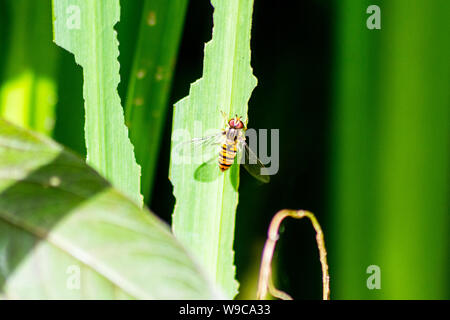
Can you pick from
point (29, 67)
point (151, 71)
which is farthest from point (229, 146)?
point (29, 67)

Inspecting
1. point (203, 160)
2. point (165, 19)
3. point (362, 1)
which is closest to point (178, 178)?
point (203, 160)

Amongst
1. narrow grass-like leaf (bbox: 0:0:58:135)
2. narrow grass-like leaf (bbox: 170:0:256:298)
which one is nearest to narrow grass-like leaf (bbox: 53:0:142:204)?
narrow grass-like leaf (bbox: 170:0:256:298)

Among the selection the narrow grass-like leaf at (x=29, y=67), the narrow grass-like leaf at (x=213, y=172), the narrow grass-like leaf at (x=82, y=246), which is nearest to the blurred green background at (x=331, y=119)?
the narrow grass-like leaf at (x=29, y=67)

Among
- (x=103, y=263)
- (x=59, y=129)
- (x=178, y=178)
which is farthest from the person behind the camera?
(x=59, y=129)

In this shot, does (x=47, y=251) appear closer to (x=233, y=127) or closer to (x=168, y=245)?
(x=168, y=245)

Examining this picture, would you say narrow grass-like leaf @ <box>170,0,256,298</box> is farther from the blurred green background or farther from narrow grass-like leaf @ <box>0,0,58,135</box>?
narrow grass-like leaf @ <box>0,0,58,135</box>

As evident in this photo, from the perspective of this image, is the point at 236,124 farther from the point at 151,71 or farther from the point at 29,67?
the point at 29,67

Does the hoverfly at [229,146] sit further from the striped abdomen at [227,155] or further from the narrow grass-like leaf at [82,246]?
the narrow grass-like leaf at [82,246]
